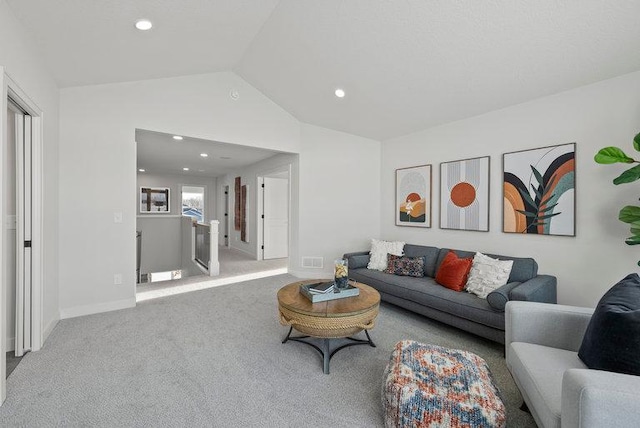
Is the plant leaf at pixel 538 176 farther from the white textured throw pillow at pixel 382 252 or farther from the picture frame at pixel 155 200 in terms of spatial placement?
the picture frame at pixel 155 200

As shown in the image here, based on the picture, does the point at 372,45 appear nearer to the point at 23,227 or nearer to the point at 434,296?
the point at 434,296

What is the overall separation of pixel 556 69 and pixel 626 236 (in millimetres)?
1621

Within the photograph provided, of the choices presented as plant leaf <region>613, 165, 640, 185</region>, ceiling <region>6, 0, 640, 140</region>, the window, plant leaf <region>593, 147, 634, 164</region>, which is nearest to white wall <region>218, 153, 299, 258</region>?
the window

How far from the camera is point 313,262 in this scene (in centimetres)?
501

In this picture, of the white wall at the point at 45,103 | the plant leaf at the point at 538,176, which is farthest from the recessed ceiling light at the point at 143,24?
the plant leaf at the point at 538,176

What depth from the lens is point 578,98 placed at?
2.78m

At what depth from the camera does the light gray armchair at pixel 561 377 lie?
38.7 inches

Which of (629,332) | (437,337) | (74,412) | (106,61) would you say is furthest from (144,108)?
(629,332)

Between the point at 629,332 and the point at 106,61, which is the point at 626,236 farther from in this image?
the point at 106,61

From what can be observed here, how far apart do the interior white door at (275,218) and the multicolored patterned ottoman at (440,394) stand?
5236mm

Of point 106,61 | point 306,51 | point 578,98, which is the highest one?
point 306,51

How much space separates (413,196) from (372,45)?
2277mm

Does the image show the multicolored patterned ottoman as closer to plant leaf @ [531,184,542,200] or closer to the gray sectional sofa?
the gray sectional sofa

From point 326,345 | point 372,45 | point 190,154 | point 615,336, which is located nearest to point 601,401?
point 615,336
